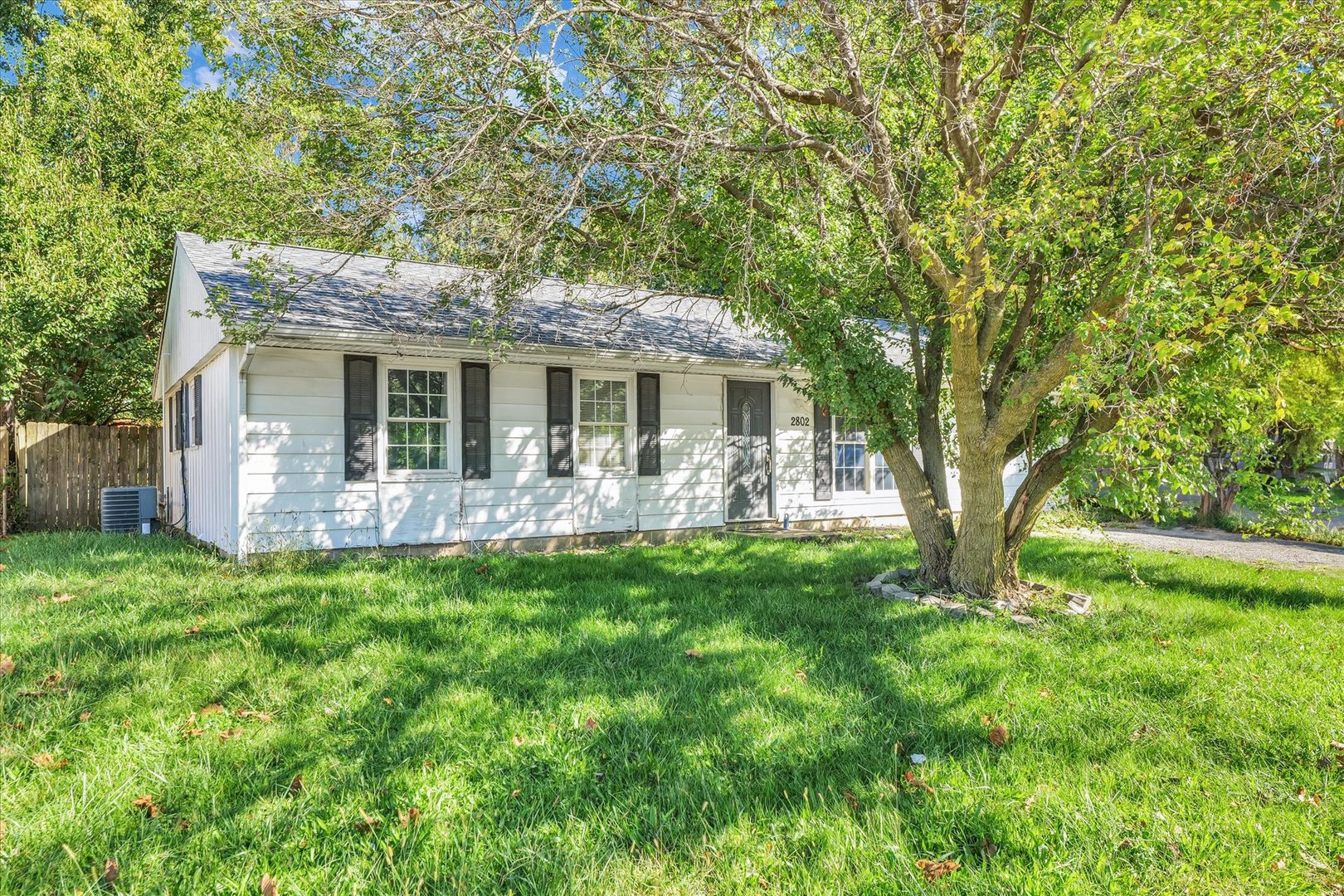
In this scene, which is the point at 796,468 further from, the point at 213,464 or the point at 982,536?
the point at 213,464

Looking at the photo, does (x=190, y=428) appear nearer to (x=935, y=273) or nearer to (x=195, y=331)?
(x=195, y=331)

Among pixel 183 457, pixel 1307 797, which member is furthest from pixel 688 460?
pixel 1307 797

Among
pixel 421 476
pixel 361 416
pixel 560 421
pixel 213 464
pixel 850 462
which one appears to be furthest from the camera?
pixel 850 462

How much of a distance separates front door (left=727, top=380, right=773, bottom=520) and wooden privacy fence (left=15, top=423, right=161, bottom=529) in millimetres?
11173

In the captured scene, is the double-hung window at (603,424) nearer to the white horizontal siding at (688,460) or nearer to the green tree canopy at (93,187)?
the white horizontal siding at (688,460)

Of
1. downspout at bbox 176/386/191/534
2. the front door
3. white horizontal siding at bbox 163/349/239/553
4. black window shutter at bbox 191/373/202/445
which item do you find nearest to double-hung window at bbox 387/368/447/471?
white horizontal siding at bbox 163/349/239/553

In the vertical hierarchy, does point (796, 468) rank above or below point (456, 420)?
below

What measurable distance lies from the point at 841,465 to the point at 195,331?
32.1 ft

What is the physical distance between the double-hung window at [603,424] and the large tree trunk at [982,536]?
194 inches

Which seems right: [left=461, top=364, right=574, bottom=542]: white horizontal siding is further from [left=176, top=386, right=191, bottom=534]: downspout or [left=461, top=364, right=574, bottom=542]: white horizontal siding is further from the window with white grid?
[left=176, top=386, right=191, bottom=534]: downspout

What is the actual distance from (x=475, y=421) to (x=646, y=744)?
6.08 metres

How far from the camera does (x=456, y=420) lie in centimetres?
855

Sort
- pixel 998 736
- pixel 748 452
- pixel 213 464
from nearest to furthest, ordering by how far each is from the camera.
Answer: pixel 998 736 < pixel 213 464 < pixel 748 452

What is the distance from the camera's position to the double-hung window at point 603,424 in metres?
9.53
